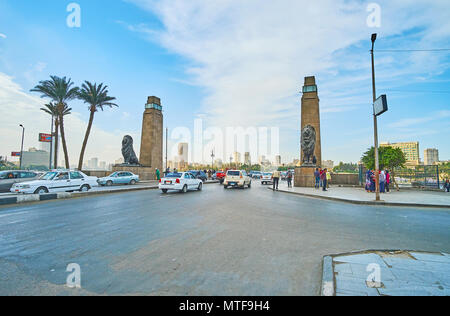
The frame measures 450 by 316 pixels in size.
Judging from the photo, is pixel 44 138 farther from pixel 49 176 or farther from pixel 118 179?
pixel 49 176

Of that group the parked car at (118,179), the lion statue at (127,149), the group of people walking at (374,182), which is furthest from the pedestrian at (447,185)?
the lion statue at (127,149)

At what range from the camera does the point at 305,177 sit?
24703 millimetres

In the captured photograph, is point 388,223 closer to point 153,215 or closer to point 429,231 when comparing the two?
point 429,231

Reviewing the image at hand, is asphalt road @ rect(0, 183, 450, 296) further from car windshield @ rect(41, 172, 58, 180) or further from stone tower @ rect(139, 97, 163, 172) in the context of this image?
stone tower @ rect(139, 97, 163, 172)

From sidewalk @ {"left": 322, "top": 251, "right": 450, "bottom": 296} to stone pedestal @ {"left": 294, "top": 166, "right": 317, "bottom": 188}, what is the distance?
67.7ft

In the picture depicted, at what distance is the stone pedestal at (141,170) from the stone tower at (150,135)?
40.8 inches

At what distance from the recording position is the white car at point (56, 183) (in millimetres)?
13109

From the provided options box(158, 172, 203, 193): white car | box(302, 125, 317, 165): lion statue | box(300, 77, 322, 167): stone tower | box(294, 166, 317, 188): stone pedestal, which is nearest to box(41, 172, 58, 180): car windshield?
box(158, 172, 203, 193): white car

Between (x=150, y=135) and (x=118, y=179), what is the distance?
14.1 m

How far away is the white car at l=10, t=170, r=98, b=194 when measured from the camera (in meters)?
13.1

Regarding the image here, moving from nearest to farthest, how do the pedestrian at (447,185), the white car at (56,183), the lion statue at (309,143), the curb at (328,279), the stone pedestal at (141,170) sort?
the curb at (328,279) < the white car at (56,183) < the pedestrian at (447,185) < the lion statue at (309,143) < the stone pedestal at (141,170)

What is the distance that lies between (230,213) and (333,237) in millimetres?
3925

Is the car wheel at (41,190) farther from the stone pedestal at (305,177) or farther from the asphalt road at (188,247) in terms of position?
the stone pedestal at (305,177)
